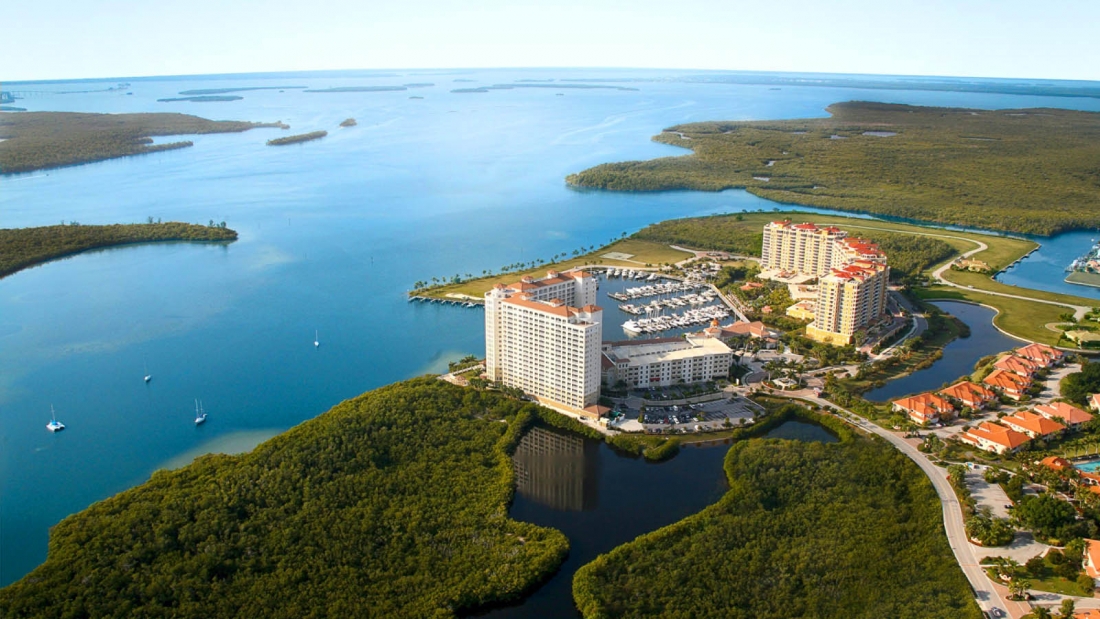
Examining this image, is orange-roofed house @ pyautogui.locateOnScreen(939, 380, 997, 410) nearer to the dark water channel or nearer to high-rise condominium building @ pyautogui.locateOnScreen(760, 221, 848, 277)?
the dark water channel

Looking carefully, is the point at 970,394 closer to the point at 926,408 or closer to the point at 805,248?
the point at 926,408

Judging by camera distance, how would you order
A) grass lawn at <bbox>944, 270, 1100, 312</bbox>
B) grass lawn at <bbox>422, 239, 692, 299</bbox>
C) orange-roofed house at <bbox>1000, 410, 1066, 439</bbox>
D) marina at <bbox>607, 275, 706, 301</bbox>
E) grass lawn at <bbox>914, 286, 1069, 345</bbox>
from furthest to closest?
grass lawn at <bbox>422, 239, 692, 299</bbox>, marina at <bbox>607, 275, 706, 301</bbox>, grass lawn at <bbox>944, 270, 1100, 312</bbox>, grass lawn at <bbox>914, 286, 1069, 345</bbox>, orange-roofed house at <bbox>1000, 410, 1066, 439</bbox>

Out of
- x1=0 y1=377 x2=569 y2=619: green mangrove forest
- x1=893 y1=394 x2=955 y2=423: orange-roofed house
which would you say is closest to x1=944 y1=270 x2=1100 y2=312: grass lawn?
x1=893 y1=394 x2=955 y2=423: orange-roofed house

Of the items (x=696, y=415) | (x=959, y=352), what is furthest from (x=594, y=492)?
(x=959, y=352)

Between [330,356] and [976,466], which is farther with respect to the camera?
[330,356]

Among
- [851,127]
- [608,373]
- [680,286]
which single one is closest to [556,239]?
[680,286]

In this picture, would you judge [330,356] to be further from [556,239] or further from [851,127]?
[851,127]

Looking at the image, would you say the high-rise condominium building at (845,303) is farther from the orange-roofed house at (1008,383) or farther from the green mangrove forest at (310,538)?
the green mangrove forest at (310,538)

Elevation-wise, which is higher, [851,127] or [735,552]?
[851,127]
